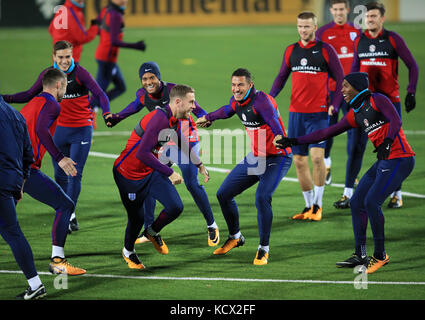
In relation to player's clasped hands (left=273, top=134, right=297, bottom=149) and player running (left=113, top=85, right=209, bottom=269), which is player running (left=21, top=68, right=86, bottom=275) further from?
player's clasped hands (left=273, top=134, right=297, bottom=149)

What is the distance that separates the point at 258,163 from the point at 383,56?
2754mm

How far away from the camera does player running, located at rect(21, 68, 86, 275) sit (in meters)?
8.19

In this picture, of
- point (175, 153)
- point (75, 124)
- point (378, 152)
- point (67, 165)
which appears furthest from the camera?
point (75, 124)

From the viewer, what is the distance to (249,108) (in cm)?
895

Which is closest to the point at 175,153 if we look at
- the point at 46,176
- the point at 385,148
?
the point at 46,176

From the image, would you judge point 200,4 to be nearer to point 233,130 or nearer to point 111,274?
point 233,130

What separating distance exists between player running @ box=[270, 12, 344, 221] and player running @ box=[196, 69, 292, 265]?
1.55 metres

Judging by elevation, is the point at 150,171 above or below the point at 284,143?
below

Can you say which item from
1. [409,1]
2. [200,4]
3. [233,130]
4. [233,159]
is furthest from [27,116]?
[409,1]

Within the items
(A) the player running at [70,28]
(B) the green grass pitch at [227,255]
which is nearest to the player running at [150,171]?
(B) the green grass pitch at [227,255]

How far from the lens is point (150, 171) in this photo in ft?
28.3

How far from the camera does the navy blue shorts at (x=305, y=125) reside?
10.7 m

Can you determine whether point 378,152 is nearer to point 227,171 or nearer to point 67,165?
point 67,165

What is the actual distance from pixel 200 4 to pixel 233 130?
17.5 m
